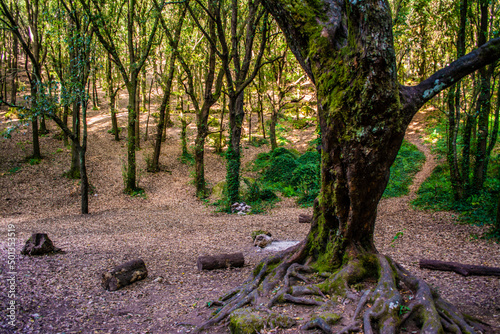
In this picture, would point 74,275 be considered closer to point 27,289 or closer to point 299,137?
point 27,289

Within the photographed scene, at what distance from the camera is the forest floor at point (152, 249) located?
14.2 ft

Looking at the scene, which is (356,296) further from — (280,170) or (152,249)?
(280,170)

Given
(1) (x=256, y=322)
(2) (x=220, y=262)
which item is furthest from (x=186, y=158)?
(1) (x=256, y=322)

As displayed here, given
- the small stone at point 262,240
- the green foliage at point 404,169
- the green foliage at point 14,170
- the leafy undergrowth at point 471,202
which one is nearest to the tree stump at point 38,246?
the small stone at point 262,240

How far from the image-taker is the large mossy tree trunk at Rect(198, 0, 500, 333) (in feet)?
11.1

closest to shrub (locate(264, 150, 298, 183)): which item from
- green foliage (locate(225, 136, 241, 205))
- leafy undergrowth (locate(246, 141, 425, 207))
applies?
leafy undergrowth (locate(246, 141, 425, 207))

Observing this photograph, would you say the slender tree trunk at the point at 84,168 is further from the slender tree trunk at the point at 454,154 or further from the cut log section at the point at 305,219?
the slender tree trunk at the point at 454,154

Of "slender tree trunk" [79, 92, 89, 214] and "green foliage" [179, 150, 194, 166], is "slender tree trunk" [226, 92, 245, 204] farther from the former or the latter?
"green foliage" [179, 150, 194, 166]

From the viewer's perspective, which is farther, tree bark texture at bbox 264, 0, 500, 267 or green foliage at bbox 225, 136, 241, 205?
green foliage at bbox 225, 136, 241, 205

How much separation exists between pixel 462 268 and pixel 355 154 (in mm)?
3321

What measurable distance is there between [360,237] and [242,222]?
6.27m

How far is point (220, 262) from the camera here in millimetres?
6223

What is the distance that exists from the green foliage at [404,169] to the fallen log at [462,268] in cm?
683

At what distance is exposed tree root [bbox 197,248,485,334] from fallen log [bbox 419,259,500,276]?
1.80 m
